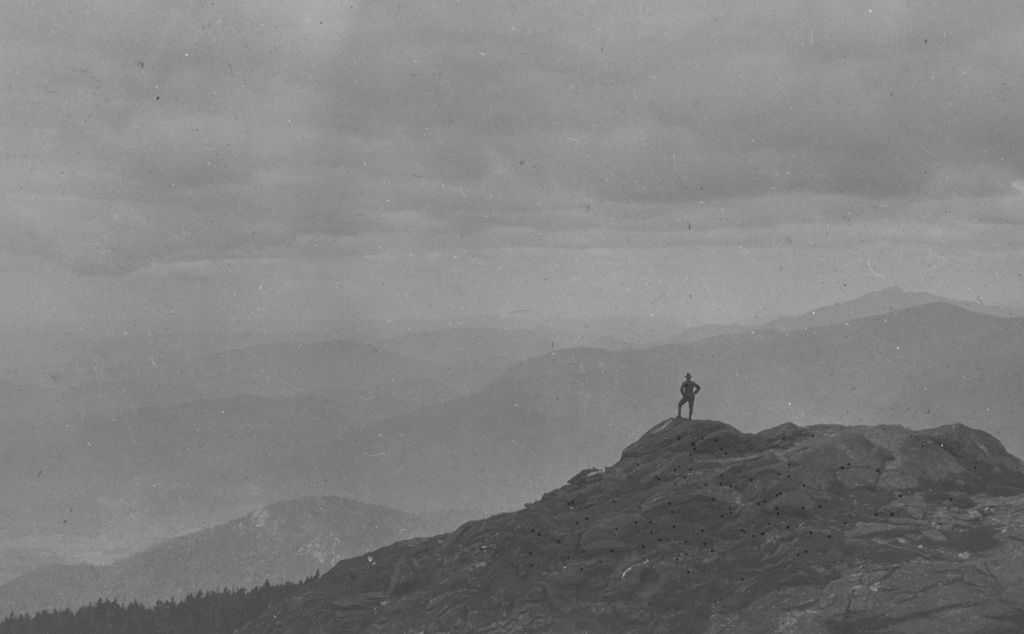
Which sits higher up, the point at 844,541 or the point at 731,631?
the point at 844,541

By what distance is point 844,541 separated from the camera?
67.4 metres

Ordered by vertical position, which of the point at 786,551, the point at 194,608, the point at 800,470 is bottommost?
the point at 194,608

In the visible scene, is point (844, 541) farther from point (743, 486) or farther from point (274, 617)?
point (274, 617)

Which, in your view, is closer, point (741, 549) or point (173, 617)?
point (741, 549)

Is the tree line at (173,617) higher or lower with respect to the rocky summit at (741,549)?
lower

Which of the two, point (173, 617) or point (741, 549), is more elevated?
point (741, 549)

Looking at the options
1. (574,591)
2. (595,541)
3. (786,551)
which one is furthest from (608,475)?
(786,551)

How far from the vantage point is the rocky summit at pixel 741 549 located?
61875 millimetres

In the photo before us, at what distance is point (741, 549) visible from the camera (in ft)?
235

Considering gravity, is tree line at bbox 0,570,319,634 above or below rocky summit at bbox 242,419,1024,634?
below

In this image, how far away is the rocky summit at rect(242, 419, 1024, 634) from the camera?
61.9 meters

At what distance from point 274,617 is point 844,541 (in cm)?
6520

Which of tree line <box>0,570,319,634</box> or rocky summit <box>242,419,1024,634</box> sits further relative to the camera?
tree line <box>0,570,319,634</box>

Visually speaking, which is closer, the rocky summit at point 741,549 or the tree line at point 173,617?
the rocky summit at point 741,549
